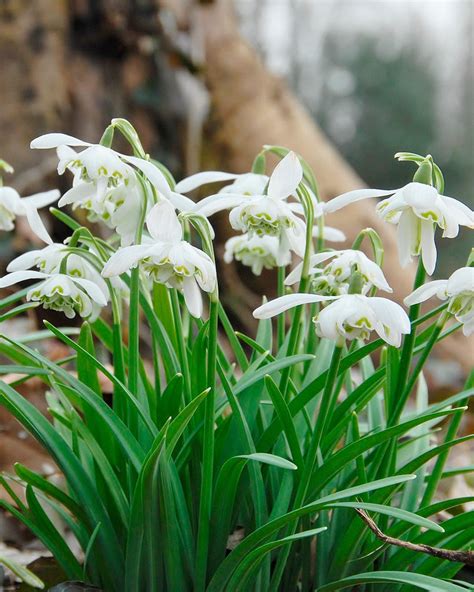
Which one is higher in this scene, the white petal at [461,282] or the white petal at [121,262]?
the white petal at [121,262]

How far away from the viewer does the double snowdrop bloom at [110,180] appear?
92 cm

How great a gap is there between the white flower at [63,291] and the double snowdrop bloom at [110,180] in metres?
0.08

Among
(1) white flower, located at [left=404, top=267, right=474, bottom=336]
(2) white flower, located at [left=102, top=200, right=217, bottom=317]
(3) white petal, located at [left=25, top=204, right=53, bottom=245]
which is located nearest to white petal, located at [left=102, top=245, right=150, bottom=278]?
(2) white flower, located at [left=102, top=200, right=217, bottom=317]

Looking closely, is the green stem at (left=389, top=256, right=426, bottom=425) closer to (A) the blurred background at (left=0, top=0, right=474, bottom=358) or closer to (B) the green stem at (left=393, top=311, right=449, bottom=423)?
(B) the green stem at (left=393, top=311, right=449, bottom=423)

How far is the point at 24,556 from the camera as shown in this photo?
5.03ft

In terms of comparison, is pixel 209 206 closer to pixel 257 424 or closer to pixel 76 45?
pixel 257 424

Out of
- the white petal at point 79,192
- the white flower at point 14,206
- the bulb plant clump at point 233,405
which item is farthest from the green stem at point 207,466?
the white flower at point 14,206

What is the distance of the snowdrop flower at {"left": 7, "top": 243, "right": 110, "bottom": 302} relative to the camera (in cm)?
102

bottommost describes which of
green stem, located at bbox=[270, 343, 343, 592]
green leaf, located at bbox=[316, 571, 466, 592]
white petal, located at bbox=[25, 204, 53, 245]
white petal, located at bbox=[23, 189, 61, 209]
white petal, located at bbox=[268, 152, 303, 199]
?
green leaf, located at bbox=[316, 571, 466, 592]

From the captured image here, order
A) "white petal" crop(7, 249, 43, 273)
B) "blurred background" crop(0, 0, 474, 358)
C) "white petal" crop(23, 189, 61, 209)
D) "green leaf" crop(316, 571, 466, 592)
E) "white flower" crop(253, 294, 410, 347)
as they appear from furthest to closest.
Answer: "blurred background" crop(0, 0, 474, 358), "white petal" crop(23, 189, 61, 209), "white petal" crop(7, 249, 43, 273), "green leaf" crop(316, 571, 466, 592), "white flower" crop(253, 294, 410, 347)

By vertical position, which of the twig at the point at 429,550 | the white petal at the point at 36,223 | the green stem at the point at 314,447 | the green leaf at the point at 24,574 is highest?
the white petal at the point at 36,223

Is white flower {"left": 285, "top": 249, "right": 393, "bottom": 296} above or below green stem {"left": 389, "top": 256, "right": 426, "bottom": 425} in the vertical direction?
above

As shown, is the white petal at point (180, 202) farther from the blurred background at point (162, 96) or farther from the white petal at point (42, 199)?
the blurred background at point (162, 96)

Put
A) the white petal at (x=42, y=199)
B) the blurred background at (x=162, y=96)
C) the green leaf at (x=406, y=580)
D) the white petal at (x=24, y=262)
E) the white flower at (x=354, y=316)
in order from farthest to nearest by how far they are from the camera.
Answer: the blurred background at (x=162, y=96)
the white petal at (x=42, y=199)
the white petal at (x=24, y=262)
the green leaf at (x=406, y=580)
the white flower at (x=354, y=316)
